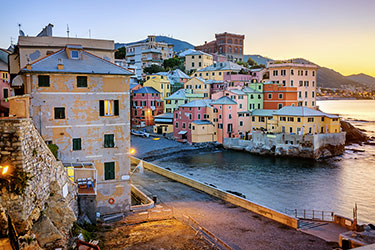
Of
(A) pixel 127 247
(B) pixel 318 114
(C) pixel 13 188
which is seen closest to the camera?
(C) pixel 13 188

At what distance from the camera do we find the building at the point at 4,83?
20.8m

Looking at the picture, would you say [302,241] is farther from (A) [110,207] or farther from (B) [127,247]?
(A) [110,207]

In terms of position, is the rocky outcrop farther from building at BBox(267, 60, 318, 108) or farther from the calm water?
the calm water

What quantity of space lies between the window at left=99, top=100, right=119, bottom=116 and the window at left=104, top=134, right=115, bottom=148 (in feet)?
4.29

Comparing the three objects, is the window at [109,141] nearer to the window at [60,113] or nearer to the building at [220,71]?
the window at [60,113]

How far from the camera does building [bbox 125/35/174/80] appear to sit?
10550cm

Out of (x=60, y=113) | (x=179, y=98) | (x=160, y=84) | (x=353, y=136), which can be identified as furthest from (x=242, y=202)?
(x=353, y=136)

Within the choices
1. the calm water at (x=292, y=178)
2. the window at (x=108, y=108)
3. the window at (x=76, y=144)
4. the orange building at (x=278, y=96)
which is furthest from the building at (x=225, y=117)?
the window at (x=76, y=144)

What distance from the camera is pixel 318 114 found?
168ft

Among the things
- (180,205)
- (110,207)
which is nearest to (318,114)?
(180,205)

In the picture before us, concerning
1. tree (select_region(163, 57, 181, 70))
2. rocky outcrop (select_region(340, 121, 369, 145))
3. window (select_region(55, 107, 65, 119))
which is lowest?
rocky outcrop (select_region(340, 121, 369, 145))

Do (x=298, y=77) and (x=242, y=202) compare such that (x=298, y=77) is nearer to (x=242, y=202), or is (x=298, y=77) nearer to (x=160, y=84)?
(x=160, y=84)

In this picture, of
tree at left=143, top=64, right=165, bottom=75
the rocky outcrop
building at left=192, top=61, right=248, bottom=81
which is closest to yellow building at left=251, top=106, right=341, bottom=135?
the rocky outcrop

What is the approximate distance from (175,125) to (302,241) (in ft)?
155
